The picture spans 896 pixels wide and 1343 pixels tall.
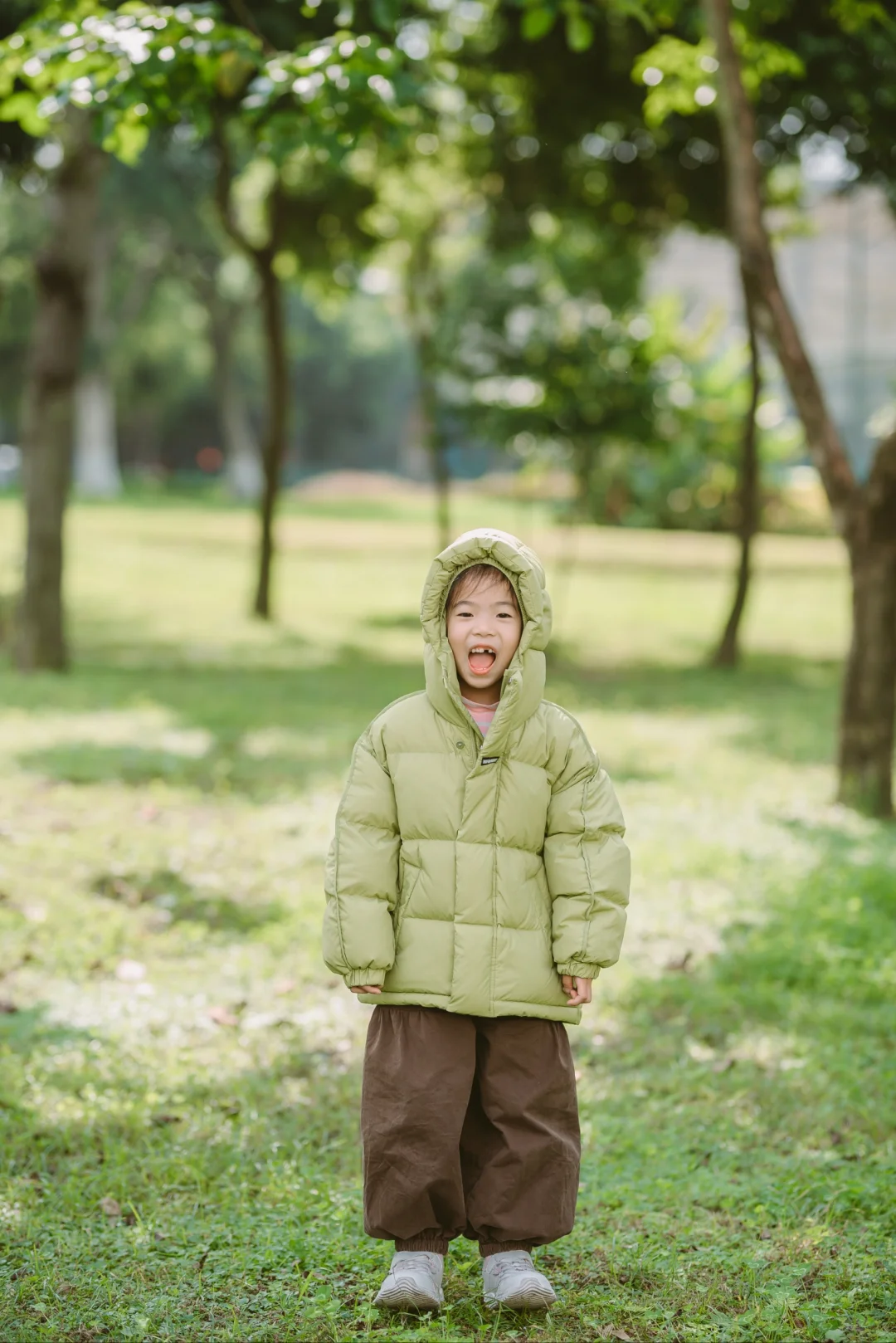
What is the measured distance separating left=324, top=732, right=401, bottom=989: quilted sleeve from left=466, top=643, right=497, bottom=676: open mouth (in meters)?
0.29

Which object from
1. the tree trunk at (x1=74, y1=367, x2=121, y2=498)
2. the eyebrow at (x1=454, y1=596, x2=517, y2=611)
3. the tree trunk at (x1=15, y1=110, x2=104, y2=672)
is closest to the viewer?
the eyebrow at (x1=454, y1=596, x2=517, y2=611)

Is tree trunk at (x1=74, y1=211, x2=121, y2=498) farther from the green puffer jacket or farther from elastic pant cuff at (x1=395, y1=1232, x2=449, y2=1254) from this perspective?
elastic pant cuff at (x1=395, y1=1232, x2=449, y2=1254)

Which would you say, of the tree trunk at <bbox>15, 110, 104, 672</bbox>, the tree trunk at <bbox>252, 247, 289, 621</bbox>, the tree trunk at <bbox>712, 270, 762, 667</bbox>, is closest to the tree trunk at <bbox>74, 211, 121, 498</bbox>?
the tree trunk at <bbox>252, 247, 289, 621</bbox>

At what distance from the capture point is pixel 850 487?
8148 mm

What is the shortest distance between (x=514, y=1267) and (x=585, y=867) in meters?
0.89

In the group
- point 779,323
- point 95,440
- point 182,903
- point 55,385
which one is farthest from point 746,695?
point 95,440

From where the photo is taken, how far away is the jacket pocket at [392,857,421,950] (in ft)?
10.8

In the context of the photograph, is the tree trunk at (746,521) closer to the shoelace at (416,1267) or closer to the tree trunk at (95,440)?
the shoelace at (416,1267)

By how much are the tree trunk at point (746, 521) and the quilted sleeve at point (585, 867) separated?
1292 cm

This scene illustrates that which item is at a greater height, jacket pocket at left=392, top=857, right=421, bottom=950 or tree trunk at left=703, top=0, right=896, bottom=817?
tree trunk at left=703, top=0, right=896, bottom=817

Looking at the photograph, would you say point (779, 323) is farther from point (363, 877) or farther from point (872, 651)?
point (363, 877)

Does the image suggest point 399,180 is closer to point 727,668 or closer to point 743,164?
point 727,668

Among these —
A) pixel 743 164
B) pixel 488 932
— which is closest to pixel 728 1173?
pixel 488 932

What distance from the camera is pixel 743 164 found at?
8.12 m
